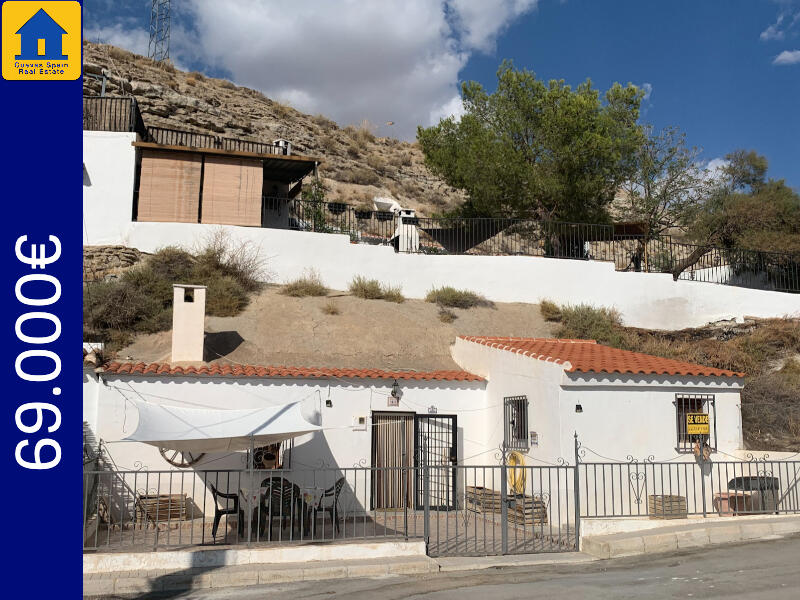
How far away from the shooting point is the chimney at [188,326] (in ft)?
50.6

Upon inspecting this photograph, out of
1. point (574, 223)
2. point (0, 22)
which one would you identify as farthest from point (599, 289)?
point (0, 22)

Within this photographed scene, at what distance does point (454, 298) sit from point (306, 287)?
16.5 feet

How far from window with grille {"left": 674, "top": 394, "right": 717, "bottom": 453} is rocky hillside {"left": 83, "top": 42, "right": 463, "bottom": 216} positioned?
27721mm

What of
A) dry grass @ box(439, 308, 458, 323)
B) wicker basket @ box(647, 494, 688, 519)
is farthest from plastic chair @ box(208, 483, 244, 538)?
dry grass @ box(439, 308, 458, 323)

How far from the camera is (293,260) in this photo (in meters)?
23.0

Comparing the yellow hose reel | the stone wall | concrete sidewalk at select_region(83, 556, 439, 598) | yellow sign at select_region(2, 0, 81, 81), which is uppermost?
the stone wall

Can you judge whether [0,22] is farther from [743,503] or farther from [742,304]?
[742,304]

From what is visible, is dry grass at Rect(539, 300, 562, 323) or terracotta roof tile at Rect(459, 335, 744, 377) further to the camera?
dry grass at Rect(539, 300, 562, 323)

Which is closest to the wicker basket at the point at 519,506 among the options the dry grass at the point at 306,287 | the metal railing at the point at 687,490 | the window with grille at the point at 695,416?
the metal railing at the point at 687,490

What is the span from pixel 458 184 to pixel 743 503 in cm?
1884

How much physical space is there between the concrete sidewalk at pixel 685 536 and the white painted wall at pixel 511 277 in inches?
507

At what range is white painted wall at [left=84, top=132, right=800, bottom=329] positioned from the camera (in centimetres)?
2286

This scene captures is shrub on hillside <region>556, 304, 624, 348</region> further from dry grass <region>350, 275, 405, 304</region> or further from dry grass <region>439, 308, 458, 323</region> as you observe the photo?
dry grass <region>350, 275, 405, 304</region>

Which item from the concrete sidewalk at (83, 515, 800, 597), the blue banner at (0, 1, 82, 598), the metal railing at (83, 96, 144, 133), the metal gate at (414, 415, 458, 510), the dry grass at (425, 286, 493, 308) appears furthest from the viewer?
the metal railing at (83, 96, 144, 133)
